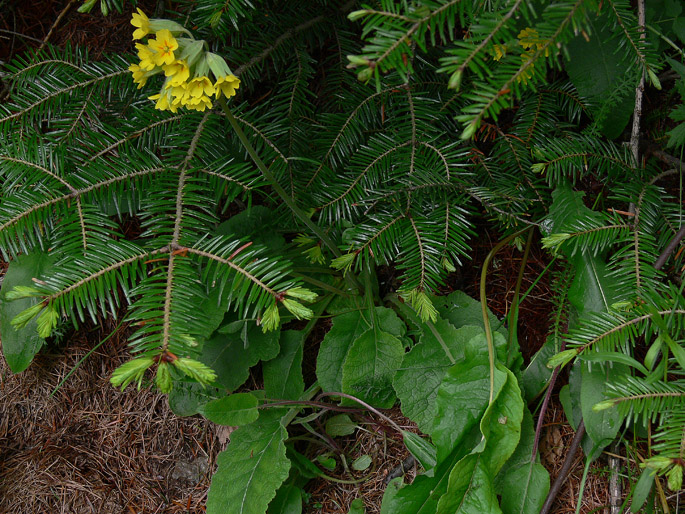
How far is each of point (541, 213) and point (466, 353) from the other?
0.47 metres

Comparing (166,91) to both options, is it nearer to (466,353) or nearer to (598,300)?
(466,353)

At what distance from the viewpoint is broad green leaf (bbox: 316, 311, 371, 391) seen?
1.75m

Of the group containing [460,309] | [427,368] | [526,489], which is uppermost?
[460,309]

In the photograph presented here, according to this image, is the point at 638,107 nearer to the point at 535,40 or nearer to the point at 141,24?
the point at 535,40

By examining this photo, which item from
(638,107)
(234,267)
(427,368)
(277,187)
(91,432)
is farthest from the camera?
(91,432)

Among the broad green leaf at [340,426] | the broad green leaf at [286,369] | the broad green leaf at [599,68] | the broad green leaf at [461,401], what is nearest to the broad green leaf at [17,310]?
the broad green leaf at [286,369]

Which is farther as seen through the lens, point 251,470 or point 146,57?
point 251,470

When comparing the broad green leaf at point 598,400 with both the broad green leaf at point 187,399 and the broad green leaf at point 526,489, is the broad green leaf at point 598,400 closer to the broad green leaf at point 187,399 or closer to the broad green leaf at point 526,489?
the broad green leaf at point 526,489

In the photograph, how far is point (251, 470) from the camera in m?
1.69

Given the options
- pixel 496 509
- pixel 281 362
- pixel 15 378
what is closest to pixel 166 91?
pixel 281 362

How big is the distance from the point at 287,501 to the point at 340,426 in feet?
0.96

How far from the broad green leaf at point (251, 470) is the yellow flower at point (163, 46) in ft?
3.75

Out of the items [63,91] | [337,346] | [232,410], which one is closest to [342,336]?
[337,346]

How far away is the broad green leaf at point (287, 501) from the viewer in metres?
1.75
